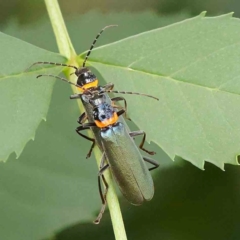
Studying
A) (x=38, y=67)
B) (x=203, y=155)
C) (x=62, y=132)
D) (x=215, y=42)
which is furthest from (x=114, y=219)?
(x=62, y=132)

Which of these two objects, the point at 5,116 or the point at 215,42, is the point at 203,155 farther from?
the point at 5,116

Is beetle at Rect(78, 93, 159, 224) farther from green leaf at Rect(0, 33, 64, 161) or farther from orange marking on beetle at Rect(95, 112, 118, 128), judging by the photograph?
green leaf at Rect(0, 33, 64, 161)

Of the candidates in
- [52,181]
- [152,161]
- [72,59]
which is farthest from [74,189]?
[72,59]

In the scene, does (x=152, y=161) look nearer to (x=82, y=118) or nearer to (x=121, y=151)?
(x=121, y=151)

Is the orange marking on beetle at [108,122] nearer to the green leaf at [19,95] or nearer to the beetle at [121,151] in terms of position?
the beetle at [121,151]

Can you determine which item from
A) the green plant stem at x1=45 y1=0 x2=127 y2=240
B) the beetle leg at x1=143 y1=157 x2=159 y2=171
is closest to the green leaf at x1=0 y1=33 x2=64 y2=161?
the green plant stem at x1=45 y1=0 x2=127 y2=240

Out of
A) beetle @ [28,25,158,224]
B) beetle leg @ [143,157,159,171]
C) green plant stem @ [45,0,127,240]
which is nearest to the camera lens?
green plant stem @ [45,0,127,240]
